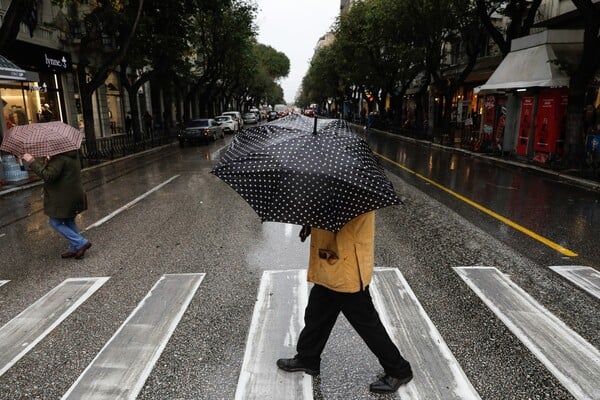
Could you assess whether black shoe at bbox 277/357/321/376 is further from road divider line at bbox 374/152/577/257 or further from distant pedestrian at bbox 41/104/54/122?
distant pedestrian at bbox 41/104/54/122

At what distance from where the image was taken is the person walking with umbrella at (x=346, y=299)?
3.06m

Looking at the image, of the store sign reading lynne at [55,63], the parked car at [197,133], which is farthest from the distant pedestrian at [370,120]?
the store sign reading lynne at [55,63]

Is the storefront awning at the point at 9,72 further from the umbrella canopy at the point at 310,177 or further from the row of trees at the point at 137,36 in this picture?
the umbrella canopy at the point at 310,177

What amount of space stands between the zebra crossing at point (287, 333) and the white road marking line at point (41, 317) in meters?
0.01

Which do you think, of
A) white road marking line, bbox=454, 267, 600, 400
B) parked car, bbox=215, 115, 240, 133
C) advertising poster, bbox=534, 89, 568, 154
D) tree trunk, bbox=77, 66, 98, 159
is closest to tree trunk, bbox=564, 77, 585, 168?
advertising poster, bbox=534, 89, 568, 154

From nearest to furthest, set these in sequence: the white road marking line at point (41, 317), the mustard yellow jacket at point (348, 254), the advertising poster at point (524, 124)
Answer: the mustard yellow jacket at point (348, 254) < the white road marking line at point (41, 317) < the advertising poster at point (524, 124)

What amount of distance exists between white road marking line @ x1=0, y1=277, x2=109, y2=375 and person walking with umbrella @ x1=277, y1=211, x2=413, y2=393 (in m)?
2.41

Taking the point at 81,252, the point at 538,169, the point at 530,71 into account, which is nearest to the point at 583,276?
the point at 81,252

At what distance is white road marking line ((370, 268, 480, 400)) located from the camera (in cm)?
339

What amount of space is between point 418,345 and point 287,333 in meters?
1.20

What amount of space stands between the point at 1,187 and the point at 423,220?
38.3 ft

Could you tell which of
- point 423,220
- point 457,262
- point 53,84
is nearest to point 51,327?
point 457,262

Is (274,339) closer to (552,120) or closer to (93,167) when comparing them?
(93,167)

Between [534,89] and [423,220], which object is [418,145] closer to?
[534,89]
